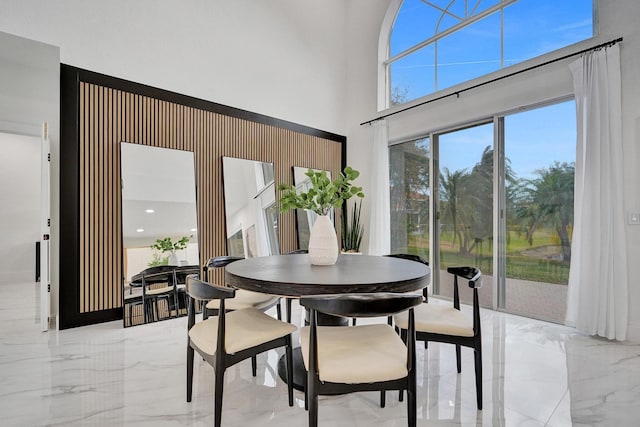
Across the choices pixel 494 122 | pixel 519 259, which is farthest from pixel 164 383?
pixel 494 122

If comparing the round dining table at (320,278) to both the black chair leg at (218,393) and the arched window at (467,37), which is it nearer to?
the black chair leg at (218,393)

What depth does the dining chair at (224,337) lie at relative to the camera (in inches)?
63.5

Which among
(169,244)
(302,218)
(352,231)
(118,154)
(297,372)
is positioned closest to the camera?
(297,372)

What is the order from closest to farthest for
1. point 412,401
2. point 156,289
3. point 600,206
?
point 412,401
point 600,206
point 156,289

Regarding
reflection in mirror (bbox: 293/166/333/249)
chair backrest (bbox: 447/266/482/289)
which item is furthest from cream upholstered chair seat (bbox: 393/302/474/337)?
reflection in mirror (bbox: 293/166/333/249)

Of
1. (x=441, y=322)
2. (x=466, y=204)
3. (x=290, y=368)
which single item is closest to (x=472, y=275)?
(x=441, y=322)

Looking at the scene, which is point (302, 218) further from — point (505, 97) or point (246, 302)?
point (505, 97)

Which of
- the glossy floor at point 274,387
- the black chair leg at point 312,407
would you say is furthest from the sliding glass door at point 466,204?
the black chair leg at point 312,407

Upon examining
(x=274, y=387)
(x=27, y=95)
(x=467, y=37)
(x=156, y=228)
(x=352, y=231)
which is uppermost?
(x=467, y=37)

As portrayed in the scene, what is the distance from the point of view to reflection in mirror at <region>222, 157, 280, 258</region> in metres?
4.20

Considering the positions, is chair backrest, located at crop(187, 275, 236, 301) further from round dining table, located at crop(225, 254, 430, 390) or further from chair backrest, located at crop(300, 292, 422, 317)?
chair backrest, located at crop(300, 292, 422, 317)

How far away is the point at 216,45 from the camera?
4172 mm

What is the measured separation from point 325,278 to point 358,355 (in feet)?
1.32

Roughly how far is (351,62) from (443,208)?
3.04m
